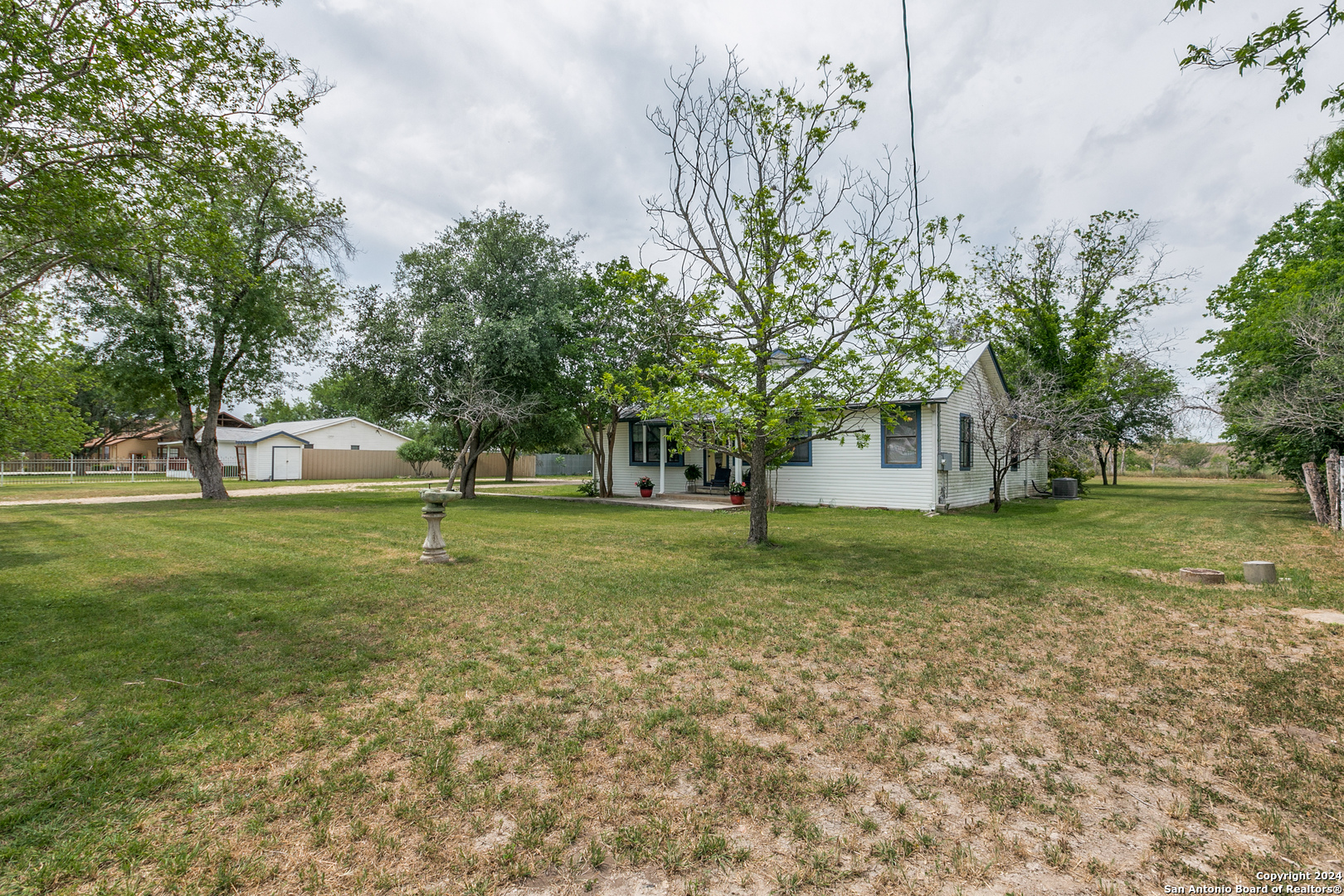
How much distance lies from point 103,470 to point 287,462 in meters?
12.3

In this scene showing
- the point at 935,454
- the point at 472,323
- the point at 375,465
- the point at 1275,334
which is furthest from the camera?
the point at 375,465

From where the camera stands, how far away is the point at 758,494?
959 centimetres

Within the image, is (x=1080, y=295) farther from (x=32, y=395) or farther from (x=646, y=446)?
(x=32, y=395)

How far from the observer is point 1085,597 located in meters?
6.23

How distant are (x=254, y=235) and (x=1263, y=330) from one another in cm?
2717

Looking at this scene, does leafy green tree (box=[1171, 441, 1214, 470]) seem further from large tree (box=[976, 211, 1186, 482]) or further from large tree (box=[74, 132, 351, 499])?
large tree (box=[74, 132, 351, 499])

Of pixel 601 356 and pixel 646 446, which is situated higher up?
pixel 601 356

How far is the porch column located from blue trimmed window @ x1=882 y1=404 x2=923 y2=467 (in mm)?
6678

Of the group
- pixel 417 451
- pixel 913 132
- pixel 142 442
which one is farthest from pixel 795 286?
pixel 142 442

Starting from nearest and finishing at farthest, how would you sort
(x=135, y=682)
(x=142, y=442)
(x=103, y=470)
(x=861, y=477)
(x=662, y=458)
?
1. (x=135, y=682)
2. (x=861, y=477)
3. (x=662, y=458)
4. (x=103, y=470)
5. (x=142, y=442)

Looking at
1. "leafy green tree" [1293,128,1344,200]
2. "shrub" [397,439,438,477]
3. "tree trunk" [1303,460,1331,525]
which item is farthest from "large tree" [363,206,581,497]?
"shrub" [397,439,438,477]

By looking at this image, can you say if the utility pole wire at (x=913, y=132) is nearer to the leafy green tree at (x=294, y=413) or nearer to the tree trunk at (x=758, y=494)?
the tree trunk at (x=758, y=494)

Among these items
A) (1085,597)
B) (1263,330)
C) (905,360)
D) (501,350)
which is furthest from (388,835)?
(1263,330)

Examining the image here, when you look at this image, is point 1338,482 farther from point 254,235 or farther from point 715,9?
point 254,235
